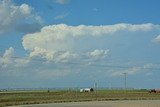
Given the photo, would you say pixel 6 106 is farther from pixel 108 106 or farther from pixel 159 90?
pixel 159 90

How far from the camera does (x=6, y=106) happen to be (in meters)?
62.6

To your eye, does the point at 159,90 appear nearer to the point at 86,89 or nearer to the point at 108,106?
the point at 86,89

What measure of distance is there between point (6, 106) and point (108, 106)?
15.9 meters

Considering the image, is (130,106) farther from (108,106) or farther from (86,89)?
(86,89)

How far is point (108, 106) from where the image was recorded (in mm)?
62406

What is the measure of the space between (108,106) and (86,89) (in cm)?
10934

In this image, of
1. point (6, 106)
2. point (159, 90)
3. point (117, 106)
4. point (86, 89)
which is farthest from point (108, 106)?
point (86, 89)

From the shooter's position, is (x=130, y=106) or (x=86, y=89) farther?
(x=86, y=89)

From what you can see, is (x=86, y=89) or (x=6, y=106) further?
(x=86, y=89)

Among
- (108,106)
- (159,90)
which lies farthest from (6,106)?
(159,90)

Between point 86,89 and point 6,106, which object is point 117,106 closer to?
point 6,106

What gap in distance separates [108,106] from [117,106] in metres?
1.44

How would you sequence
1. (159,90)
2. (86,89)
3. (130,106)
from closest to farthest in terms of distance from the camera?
(130,106) → (159,90) → (86,89)

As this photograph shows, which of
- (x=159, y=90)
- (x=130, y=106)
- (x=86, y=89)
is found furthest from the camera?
(x=86, y=89)
